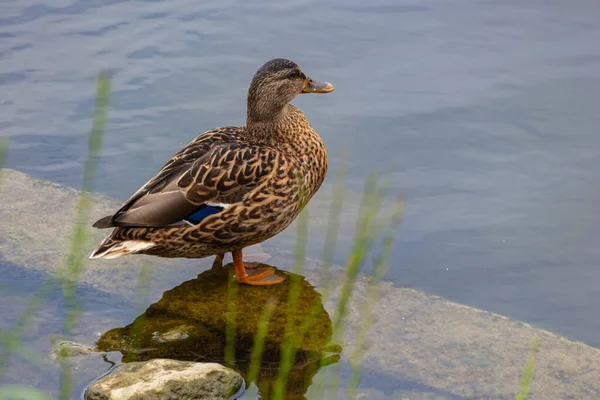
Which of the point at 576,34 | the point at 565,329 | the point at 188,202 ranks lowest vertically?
the point at 565,329

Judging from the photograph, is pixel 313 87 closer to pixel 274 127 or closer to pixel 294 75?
pixel 294 75

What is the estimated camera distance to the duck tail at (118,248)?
479cm

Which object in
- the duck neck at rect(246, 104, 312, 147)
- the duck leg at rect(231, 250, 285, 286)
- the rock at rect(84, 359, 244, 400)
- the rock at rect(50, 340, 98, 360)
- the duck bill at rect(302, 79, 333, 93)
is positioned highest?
the duck bill at rect(302, 79, 333, 93)

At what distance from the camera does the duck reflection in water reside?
4.24m

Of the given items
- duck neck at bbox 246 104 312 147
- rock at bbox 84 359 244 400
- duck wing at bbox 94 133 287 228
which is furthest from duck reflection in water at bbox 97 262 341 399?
duck neck at bbox 246 104 312 147

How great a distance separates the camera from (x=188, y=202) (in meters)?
4.90

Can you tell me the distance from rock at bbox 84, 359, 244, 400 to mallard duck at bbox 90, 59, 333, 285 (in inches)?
39.1

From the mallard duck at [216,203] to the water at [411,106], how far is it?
0.71m

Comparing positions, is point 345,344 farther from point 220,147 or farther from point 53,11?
point 53,11

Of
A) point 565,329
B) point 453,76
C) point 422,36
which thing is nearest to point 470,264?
point 565,329

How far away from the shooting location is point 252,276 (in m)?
5.13

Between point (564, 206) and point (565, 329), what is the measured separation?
4.03 ft

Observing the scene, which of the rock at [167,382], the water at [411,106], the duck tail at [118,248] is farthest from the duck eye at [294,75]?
the rock at [167,382]

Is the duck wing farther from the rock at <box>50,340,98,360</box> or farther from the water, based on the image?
the water
